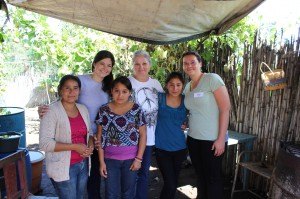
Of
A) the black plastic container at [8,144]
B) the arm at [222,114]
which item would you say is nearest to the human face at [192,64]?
the arm at [222,114]

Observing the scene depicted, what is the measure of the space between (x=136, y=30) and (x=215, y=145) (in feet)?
5.28

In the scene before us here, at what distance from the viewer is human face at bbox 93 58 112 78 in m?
2.84

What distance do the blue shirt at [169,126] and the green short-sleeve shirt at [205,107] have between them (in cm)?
14

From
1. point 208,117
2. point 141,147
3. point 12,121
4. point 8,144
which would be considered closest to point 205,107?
point 208,117

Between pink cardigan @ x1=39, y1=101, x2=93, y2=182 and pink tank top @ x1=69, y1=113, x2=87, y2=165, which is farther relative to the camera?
pink tank top @ x1=69, y1=113, x2=87, y2=165

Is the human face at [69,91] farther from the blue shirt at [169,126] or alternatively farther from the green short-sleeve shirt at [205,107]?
the green short-sleeve shirt at [205,107]

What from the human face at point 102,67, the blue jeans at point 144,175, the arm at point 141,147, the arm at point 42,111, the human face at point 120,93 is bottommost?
the blue jeans at point 144,175

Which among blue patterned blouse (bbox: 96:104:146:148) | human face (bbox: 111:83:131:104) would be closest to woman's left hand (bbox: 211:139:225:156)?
blue patterned blouse (bbox: 96:104:146:148)

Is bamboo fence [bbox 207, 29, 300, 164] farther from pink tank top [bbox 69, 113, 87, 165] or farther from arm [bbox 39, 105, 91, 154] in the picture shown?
arm [bbox 39, 105, 91, 154]

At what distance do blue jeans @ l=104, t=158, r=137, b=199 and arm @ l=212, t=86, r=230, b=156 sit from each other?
2.85 ft

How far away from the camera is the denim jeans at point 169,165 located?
3023 millimetres

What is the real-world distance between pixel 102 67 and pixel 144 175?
48.8 inches

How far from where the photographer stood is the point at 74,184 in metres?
2.49

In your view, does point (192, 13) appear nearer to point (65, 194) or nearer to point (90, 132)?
point (90, 132)
